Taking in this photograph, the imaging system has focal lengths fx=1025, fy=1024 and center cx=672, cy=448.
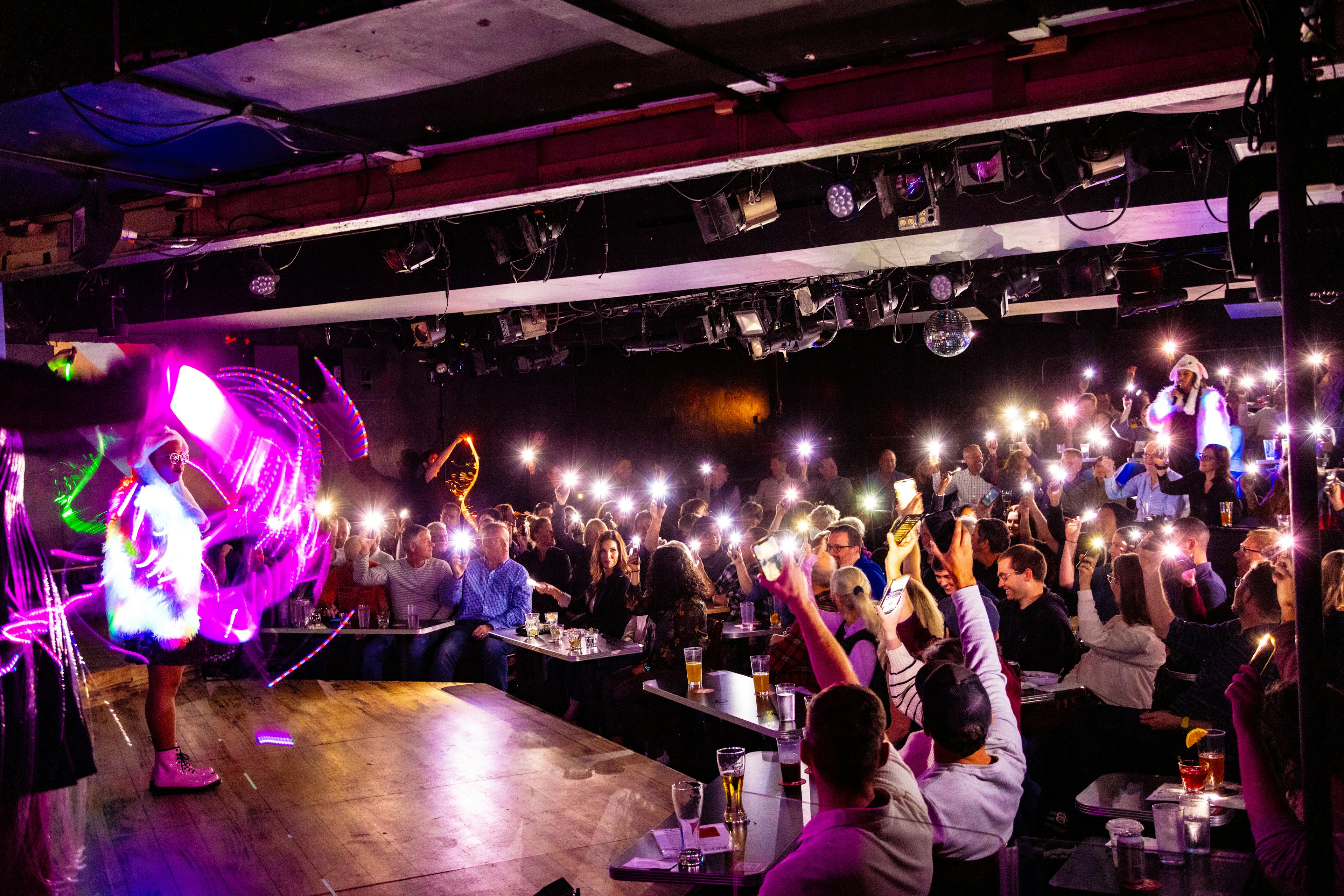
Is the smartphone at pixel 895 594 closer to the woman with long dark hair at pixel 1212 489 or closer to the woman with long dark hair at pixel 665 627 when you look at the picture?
the woman with long dark hair at pixel 665 627

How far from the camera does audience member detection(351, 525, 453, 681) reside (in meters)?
7.43

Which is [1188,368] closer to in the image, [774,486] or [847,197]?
[847,197]

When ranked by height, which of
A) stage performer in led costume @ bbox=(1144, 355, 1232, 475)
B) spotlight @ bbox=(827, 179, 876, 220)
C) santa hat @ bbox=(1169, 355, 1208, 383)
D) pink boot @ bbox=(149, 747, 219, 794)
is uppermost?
spotlight @ bbox=(827, 179, 876, 220)

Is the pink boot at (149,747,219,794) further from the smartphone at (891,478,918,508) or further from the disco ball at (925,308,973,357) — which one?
the disco ball at (925,308,973,357)

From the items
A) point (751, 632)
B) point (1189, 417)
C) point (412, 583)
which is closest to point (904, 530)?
point (751, 632)

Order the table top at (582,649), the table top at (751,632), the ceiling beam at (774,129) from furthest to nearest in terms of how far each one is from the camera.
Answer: the table top at (751,632) < the table top at (582,649) < the ceiling beam at (774,129)

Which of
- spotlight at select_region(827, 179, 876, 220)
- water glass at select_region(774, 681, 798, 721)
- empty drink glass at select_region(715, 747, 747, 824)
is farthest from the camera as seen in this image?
spotlight at select_region(827, 179, 876, 220)

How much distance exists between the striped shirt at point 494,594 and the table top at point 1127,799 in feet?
15.3

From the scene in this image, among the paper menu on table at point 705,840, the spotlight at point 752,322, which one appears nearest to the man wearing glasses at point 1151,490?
the spotlight at point 752,322

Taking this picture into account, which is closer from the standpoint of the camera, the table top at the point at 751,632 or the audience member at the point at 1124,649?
the audience member at the point at 1124,649

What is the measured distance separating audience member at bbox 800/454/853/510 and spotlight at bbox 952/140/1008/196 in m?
6.51

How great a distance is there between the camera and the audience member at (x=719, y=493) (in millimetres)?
12836

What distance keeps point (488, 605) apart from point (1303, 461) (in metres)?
6.20

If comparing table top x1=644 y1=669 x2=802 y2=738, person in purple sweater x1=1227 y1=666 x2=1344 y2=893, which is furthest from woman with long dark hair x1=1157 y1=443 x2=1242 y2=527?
person in purple sweater x1=1227 y1=666 x2=1344 y2=893
